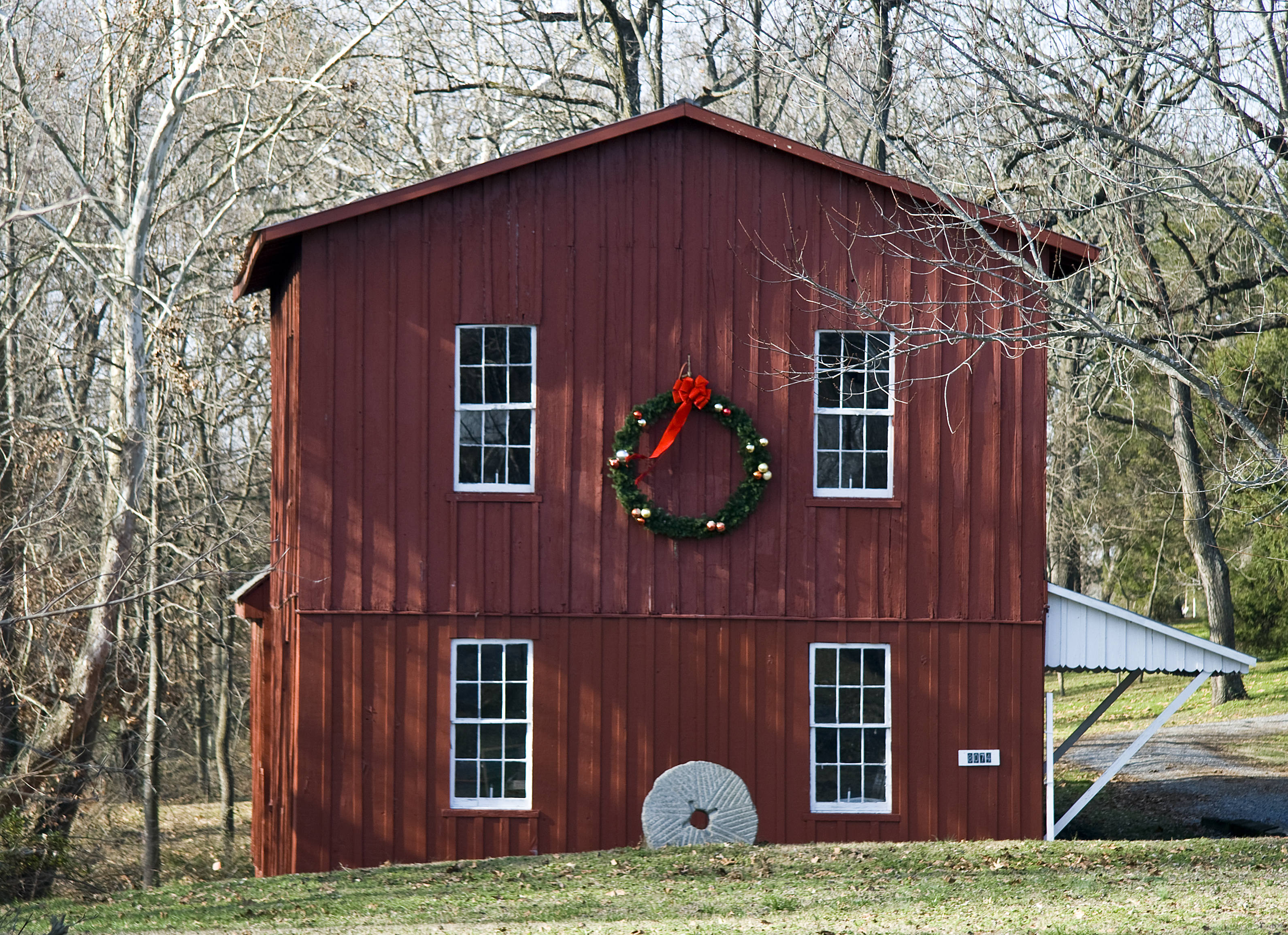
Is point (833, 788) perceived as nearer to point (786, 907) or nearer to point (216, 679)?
point (786, 907)

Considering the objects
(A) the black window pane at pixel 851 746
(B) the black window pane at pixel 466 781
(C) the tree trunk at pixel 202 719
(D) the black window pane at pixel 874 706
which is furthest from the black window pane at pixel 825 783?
(C) the tree trunk at pixel 202 719

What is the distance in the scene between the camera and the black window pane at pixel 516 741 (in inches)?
565

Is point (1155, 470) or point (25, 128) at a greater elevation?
point (25, 128)

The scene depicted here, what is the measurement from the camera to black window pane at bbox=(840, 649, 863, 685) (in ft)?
47.8

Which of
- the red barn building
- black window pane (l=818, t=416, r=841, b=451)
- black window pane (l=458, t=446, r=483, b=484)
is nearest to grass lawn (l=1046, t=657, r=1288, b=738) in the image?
the red barn building

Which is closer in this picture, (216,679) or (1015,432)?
(1015,432)

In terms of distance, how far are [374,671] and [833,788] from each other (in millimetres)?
4642

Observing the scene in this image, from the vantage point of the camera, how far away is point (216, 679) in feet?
94.3

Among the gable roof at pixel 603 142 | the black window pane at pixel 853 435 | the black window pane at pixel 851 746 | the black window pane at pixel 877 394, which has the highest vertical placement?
the gable roof at pixel 603 142

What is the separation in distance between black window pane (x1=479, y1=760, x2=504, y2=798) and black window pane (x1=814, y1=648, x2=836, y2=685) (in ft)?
10.7

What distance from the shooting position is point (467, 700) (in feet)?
47.2

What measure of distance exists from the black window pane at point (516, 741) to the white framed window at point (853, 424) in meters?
3.73

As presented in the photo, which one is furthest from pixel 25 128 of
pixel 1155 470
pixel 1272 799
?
pixel 1155 470

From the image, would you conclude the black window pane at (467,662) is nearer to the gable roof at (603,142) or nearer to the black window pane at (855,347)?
the gable roof at (603,142)
